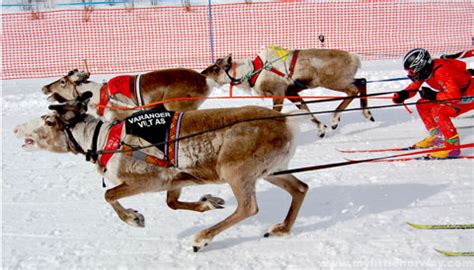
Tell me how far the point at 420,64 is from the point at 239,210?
3248mm

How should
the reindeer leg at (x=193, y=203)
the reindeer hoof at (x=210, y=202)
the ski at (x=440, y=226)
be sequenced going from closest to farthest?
the ski at (x=440, y=226) → the reindeer leg at (x=193, y=203) → the reindeer hoof at (x=210, y=202)

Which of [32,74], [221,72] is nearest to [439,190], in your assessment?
[221,72]

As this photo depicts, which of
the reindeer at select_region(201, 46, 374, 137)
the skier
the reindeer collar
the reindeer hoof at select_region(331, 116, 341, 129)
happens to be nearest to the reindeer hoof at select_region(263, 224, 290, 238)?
the skier

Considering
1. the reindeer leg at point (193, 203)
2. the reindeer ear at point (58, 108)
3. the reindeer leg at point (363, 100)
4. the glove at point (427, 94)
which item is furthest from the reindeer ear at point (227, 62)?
the reindeer ear at point (58, 108)

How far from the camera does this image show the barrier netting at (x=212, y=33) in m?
14.6

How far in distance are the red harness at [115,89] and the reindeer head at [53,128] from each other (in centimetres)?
250

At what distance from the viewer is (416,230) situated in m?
4.39

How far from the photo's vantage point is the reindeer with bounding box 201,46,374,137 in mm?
7734

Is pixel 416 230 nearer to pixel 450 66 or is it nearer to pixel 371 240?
pixel 371 240

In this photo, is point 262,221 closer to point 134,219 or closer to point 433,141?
point 134,219

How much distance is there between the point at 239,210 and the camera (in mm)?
4223

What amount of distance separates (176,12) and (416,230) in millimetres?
18873

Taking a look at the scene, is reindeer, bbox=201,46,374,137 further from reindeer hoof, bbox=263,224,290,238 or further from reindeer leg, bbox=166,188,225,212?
reindeer hoof, bbox=263,224,290,238

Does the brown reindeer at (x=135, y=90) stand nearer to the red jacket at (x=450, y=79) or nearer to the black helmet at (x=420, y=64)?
the black helmet at (x=420, y=64)
